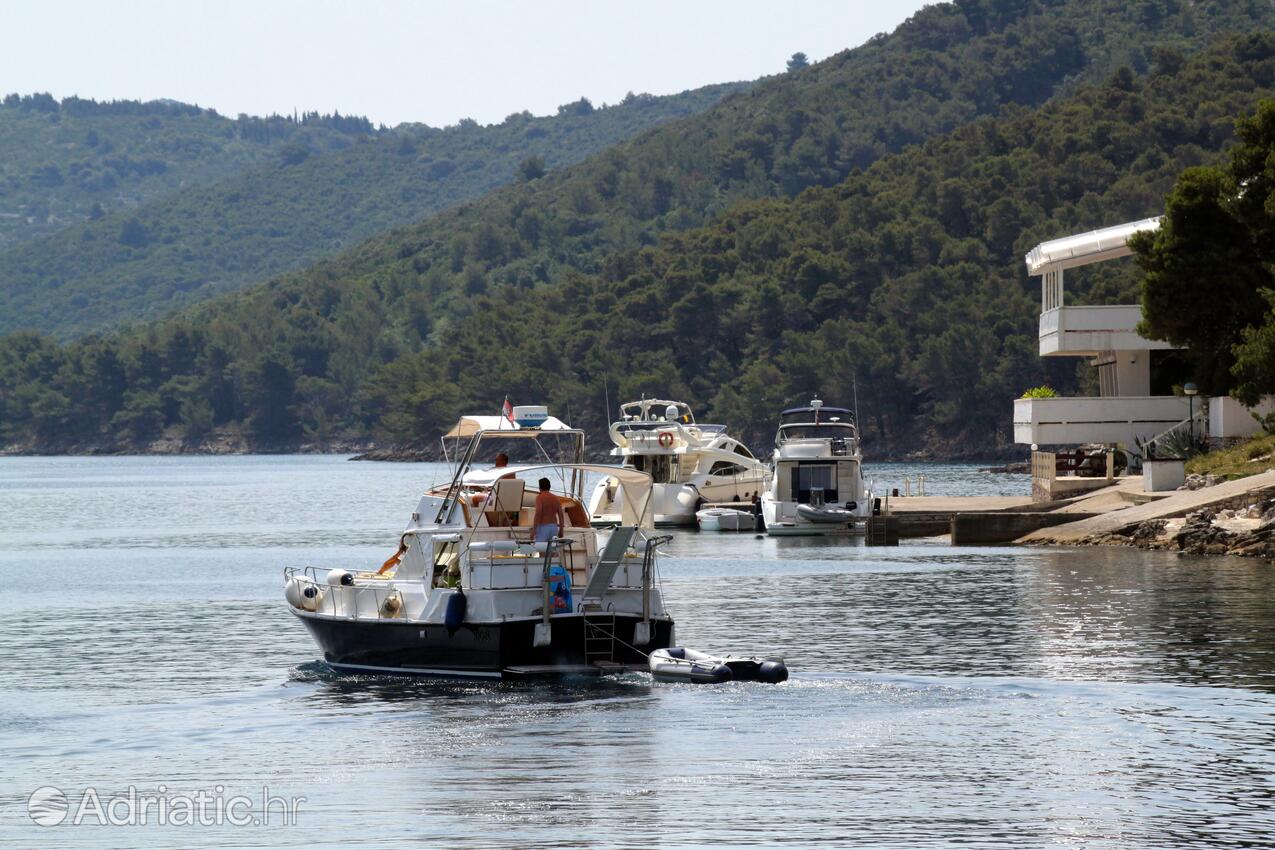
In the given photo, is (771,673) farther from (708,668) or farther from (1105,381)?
(1105,381)

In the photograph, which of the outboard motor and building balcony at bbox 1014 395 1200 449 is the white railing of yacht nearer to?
the outboard motor

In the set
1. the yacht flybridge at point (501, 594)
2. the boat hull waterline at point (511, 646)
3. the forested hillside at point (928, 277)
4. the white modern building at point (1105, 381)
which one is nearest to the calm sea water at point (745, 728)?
the boat hull waterline at point (511, 646)

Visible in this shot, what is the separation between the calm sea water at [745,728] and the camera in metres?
19.5

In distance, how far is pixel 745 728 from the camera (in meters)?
24.2

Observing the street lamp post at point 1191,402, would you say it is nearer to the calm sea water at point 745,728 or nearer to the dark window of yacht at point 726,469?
the calm sea water at point 745,728

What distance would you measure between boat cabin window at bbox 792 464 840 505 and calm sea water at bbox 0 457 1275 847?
19.3 metres

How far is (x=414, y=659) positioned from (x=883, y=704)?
755 centimetres

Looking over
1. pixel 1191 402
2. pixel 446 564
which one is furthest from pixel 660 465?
pixel 446 564

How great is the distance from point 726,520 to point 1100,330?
53.0 ft

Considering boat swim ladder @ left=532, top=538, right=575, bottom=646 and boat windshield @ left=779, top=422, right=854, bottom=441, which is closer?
boat swim ladder @ left=532, top=538, right=575, bottom=646

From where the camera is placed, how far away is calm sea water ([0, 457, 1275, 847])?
19.5 m

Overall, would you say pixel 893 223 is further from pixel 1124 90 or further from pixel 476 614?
pixel 476 614

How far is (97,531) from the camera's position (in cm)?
8162

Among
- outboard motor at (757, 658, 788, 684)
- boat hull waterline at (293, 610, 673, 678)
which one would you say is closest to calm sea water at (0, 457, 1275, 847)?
outboard motor at (757, 658, 788, 684)
